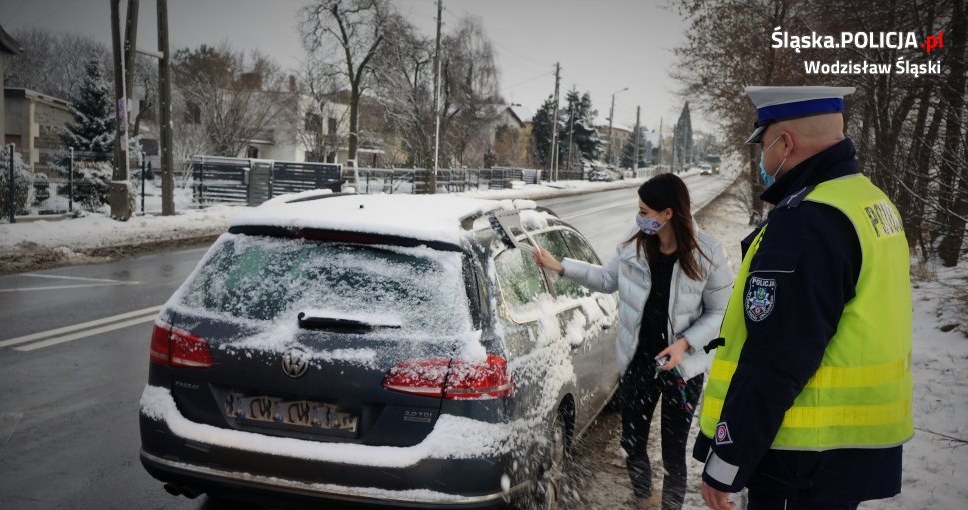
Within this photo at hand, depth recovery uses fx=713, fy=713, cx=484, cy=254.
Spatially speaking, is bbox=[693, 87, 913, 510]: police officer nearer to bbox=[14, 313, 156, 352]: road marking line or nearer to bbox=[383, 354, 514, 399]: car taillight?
bbox=[383, 354, 514, 399]: car taillight

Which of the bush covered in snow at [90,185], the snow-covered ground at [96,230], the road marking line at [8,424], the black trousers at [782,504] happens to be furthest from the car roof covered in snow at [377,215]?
the bush covered in snow at [90,185]

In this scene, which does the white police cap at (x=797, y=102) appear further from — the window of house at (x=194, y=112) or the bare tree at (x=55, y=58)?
the bare tree at (x=55, y=58)

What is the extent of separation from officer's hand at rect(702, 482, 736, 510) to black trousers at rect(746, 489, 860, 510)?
101 millimetres

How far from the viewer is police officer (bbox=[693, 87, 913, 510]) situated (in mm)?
1852

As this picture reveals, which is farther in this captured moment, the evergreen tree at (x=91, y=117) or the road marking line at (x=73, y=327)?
the evergreen tree at (x=91, y=117)

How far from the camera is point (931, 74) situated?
10.3m

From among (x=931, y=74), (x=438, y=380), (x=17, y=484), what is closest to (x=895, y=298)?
(x=438, y=380)

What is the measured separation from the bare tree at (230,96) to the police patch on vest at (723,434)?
163ft

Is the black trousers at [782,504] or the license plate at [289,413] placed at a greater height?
the black trousers at [782,504]

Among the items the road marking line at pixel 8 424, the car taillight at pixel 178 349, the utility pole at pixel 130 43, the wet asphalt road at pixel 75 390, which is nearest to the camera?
the car taillight at pixel 178 349

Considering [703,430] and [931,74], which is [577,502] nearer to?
[703,430]

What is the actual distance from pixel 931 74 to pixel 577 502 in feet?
31.5

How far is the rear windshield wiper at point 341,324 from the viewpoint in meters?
2.91

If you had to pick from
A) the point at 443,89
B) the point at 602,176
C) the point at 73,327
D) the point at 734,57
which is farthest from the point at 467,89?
the point at 73,327
